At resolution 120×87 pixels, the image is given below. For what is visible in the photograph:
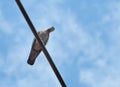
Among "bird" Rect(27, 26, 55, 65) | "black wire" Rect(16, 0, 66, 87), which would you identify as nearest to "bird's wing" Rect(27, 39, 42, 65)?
"bird" Rect(27, 26, 55, 65)

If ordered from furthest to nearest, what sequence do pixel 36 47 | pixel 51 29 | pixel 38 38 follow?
pixel 51 29
pixel 36 47
pixel 38 38

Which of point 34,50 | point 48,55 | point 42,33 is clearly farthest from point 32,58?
point 48,55

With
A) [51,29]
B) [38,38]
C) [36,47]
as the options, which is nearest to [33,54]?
[36,47]

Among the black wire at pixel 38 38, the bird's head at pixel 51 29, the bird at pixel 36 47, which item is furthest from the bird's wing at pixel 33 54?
the black wire at pixel 38 38

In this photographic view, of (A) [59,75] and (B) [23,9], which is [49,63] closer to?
(A) [59,75]

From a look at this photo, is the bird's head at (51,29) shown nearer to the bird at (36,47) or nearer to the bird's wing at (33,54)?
the bird at (36,47)

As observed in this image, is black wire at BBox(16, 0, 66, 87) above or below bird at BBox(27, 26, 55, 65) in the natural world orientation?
below

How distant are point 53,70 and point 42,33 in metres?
4.33

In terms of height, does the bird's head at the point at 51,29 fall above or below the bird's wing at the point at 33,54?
above

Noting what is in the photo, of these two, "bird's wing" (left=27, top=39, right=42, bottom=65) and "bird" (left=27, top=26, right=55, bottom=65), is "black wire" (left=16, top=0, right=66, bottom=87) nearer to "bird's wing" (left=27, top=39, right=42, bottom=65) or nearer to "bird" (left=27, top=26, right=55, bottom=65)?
"bird" (left=27, top=26, right=55, bottom=65)

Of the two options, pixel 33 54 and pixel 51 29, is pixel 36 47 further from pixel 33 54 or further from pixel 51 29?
pixel 51 29

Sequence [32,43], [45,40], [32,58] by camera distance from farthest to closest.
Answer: [45,40]
[32,43]
[32,58]

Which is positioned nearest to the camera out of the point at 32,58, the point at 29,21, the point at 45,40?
the point at 29,21

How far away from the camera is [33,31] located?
7008 millimetres
